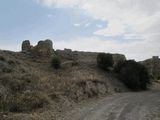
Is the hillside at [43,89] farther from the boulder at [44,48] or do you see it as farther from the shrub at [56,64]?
the boulder at [44,48]

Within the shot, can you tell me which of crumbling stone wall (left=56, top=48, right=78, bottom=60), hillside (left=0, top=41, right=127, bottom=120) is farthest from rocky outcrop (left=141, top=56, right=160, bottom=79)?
hillside (left=0, top=41, right=127, bottom=120)

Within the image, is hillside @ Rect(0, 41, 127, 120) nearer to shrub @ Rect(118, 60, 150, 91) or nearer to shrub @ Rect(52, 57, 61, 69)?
shrub @ Rect(52, 57, 61, 69)

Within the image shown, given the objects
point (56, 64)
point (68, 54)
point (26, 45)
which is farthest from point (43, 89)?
point (26, 45)

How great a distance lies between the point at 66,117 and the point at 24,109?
3164 mm

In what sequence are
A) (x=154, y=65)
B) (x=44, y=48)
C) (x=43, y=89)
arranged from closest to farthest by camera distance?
1. (x=43, y=89)
2. (x=44, y=48)
3. (x=154, y=65)

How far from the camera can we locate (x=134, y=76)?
39.4 meters

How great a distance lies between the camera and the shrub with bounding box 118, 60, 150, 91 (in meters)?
39.4

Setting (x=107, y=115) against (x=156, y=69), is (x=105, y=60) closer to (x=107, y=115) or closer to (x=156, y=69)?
(x=156, y=69)

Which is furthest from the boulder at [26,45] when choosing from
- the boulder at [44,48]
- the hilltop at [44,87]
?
the boulder at [44,48]

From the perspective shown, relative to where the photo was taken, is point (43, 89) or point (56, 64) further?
point (56, 64)

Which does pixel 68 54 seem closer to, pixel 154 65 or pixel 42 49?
pixel 42 49

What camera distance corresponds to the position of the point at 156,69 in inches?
2205

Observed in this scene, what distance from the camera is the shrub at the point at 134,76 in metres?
39.4

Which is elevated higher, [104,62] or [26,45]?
[26,45]
